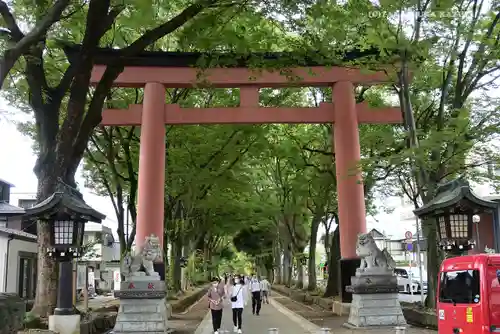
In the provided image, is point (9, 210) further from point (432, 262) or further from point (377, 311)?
point (432, 262)

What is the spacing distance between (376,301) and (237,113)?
291 inches

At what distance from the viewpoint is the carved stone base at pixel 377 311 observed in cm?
1386

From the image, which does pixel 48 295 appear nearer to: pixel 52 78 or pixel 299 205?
pixel 52 78

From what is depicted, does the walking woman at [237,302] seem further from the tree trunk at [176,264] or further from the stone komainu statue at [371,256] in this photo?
the tree trunk at [176,264]

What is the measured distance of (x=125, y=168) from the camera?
21.0m

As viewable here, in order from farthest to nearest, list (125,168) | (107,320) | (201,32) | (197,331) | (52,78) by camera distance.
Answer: (125,168)
(52,78)
(197,331)
(107,320)
(201,32)

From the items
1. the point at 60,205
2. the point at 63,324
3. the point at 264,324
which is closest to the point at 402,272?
the point at 264,324

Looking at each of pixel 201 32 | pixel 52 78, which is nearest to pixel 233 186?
pixel 52 78

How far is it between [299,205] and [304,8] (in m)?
21.7

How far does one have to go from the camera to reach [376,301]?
14.0 meters

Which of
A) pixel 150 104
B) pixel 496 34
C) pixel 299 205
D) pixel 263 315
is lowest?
pixel 263 315

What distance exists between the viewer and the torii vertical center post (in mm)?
16531

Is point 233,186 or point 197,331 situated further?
point 233,186

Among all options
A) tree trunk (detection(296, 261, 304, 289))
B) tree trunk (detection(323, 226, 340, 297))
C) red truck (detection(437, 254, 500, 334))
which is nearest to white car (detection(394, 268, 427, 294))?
tree trunk (detection(296, 261, 304, 289))
